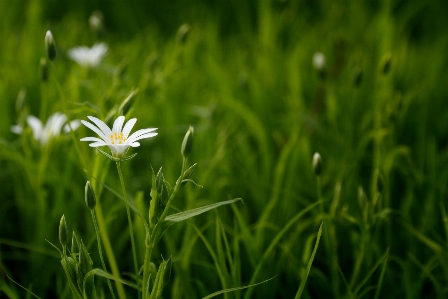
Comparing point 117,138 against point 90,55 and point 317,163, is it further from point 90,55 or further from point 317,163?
point 90,55

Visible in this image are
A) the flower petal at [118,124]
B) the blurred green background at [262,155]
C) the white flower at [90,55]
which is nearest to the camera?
the flower petal at [118,124]

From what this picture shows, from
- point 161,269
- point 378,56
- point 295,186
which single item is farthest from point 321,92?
point 161,269

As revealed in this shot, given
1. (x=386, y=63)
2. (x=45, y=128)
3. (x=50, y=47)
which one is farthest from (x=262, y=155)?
(x=50, y=47)

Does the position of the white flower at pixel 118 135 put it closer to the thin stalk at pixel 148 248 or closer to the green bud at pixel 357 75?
the thin stalk at pixel 148 248

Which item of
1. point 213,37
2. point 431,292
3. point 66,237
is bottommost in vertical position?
point 431,292

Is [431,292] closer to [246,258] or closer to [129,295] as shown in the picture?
[246,258]

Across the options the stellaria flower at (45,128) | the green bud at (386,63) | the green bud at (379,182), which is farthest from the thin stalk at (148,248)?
the green bud at (386,63)

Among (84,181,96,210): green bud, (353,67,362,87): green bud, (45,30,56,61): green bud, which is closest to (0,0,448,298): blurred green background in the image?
(353,67,362,87): green bud

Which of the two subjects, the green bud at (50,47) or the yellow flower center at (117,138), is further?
the green bud at (50,47)

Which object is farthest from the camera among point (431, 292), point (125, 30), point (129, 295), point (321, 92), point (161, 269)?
point (125, 30)
